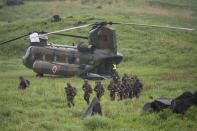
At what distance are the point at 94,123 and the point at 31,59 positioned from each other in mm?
16469

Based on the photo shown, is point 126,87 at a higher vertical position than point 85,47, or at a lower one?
lower

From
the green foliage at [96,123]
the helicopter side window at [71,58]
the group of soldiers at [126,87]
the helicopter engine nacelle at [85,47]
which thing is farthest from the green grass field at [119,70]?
the helicopter engine nacelle at [85,47]

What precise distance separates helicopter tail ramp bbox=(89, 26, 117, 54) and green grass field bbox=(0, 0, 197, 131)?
3735mm

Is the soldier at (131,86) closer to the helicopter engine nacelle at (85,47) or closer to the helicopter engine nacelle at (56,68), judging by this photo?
the helicopter engine nacelle at (85,47)

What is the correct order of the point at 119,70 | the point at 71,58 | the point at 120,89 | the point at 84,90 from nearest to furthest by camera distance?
the point at 84,90 < the point at 120,89 < the point at 71,58 < the point at 119,70

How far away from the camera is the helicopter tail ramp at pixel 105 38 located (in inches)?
886

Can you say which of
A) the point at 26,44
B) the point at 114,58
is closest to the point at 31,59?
the point at 114,58

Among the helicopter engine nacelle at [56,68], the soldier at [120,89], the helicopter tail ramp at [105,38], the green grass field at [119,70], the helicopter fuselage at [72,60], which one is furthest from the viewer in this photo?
the helicopter engine nacelle at [56,68]

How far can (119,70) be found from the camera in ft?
105

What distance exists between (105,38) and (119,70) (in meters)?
9.70

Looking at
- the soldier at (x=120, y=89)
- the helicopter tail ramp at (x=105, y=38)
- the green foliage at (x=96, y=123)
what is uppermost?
the helicopter tail ramp at (x=105, y=38)


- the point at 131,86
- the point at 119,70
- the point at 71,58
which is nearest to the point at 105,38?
the point at 71,58

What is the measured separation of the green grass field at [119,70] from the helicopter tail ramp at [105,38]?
3.73 meters

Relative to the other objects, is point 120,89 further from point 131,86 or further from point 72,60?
point 72,60
